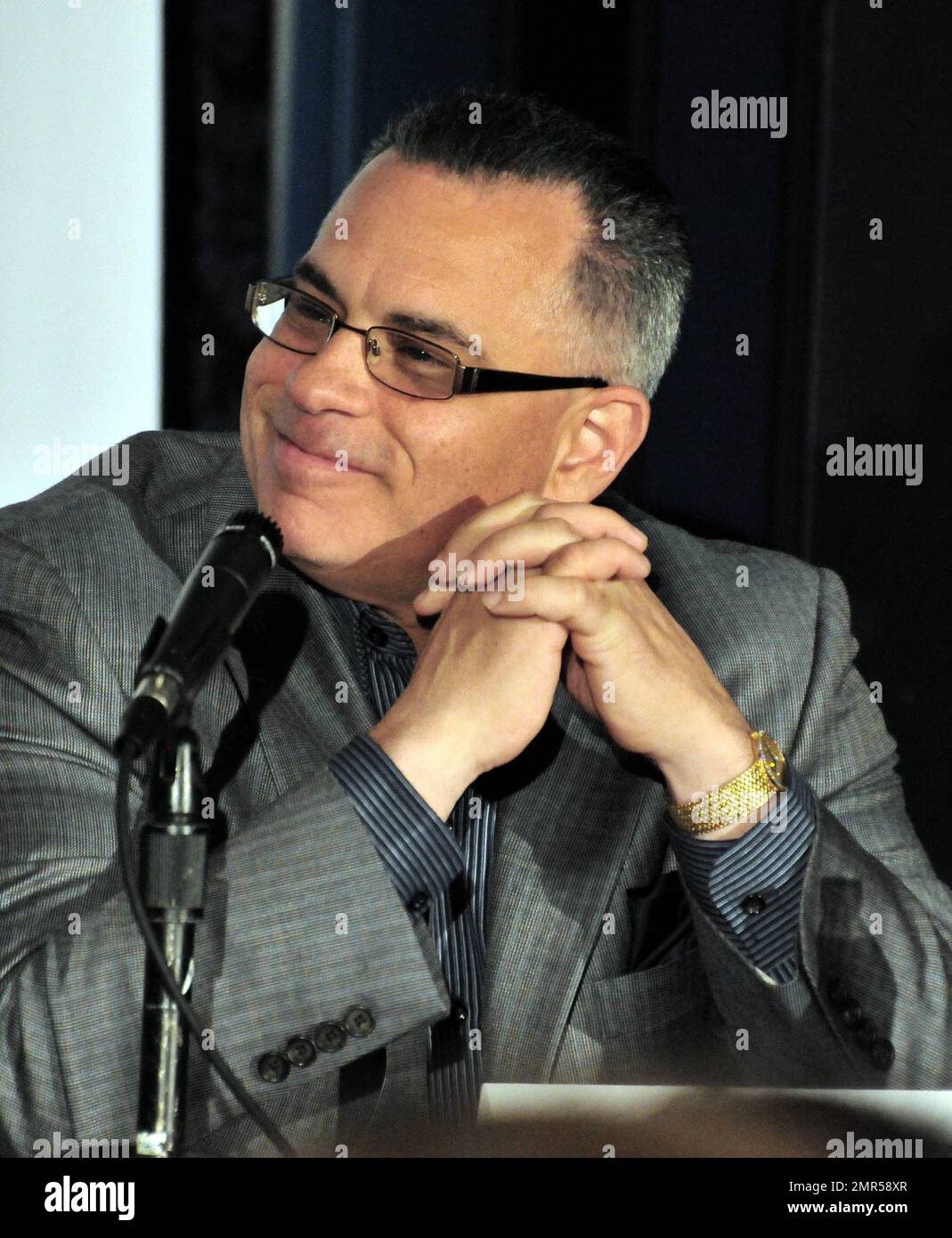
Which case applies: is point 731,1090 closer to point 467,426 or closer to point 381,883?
point 381,883

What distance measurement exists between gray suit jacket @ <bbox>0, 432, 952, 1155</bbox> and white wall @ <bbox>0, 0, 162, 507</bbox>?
341 mm

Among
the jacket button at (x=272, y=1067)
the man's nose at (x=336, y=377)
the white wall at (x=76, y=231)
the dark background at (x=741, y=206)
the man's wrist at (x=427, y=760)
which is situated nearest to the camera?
the jacket button at (x=272, y=1067)

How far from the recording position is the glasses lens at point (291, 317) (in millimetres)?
1845

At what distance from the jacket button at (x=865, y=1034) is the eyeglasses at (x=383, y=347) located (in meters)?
0.88

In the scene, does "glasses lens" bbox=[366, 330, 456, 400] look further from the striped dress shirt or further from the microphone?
the microphone

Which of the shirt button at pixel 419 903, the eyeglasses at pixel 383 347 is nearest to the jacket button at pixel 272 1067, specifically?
the shirt button at pixel 419 903

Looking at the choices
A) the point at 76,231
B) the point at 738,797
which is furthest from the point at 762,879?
the point at 76,231

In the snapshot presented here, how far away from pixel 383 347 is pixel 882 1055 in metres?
1.02

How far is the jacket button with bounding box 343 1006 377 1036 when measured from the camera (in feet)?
4.66

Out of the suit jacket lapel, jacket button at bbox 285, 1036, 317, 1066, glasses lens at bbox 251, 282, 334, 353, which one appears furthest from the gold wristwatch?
glasses lens at bbox 251, 282, 334, 353

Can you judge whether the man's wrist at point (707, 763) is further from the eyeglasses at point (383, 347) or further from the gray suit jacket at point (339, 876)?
the eyeglasses at point (383, 347)

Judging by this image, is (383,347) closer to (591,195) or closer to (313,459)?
(313,459)

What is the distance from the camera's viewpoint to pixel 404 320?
1.83m
